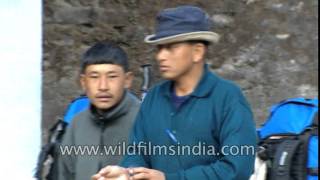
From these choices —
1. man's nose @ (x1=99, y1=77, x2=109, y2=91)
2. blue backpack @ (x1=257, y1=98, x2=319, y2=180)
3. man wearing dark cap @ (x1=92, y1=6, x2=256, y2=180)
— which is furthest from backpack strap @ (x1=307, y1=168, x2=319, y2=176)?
man's nose @ (x1=99, y1=77, x2=109, y2=91)

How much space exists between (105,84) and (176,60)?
0.47 metres

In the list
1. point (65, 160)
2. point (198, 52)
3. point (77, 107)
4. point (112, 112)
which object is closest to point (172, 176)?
point (198, 52)

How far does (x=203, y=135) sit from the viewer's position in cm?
308

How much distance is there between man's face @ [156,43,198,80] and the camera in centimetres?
313

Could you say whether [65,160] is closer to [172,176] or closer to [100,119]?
[100,119]

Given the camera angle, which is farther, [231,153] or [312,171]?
[312,171]

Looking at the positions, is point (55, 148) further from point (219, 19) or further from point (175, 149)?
point (219, 19)

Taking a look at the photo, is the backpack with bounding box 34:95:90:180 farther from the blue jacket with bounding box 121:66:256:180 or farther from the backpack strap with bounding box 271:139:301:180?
the backpack strap with bounding box 271:139:301:180

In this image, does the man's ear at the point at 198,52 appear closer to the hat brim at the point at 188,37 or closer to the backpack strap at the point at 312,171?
the hat brim at the point at 188,37

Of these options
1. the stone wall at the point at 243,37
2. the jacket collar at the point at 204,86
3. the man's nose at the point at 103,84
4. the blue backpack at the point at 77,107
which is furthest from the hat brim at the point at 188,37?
the stone wall at the point at 243,37

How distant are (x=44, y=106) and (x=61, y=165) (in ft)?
6.71

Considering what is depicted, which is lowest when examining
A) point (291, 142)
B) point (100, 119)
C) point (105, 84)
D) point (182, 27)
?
point (291, 142)

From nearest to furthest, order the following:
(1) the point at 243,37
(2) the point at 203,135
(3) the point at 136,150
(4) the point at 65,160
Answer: (2) the point at 203,135
(3) the point at 136,150
(4) the point at 65,160
(1) the point at 243,37

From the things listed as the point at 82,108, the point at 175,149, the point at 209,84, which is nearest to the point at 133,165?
the point at 175,149
